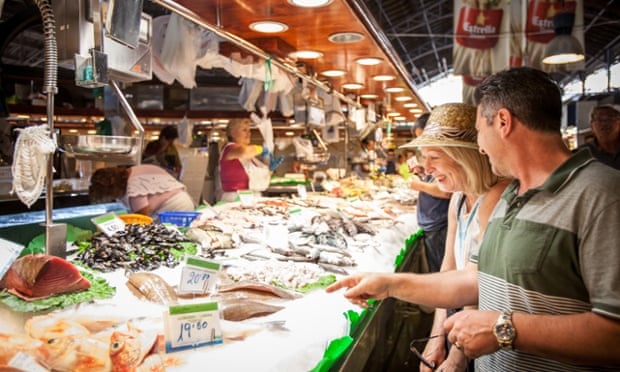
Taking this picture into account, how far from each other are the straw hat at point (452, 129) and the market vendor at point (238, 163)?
3.55 meters

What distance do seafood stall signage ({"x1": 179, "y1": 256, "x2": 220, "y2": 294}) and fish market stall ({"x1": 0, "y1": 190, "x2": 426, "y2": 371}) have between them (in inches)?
1.0

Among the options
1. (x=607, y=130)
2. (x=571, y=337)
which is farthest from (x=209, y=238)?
(x=607, y=130)

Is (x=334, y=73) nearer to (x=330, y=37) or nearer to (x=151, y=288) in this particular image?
(x=330, y=37)

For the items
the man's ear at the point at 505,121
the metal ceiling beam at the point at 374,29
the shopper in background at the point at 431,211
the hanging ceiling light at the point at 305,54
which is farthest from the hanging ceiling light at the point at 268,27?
the man's ear at the point at 505,121

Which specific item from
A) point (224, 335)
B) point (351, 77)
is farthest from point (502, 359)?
point (351, 77)

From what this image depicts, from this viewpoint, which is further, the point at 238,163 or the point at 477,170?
the point at 238,163

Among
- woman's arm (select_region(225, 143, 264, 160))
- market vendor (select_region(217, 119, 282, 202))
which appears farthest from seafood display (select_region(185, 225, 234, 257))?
woman's arm (select_region(225, 143, 264, 160))

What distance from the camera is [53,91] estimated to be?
6.54 ft

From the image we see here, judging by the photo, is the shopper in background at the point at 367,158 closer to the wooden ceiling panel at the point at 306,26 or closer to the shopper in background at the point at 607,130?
the wooden ceiling panel at the point at 306,26

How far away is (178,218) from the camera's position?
341cm

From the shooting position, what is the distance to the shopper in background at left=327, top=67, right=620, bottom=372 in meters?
1.25

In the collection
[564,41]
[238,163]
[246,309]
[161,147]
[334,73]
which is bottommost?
[246,309]

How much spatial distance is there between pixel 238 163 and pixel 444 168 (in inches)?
145

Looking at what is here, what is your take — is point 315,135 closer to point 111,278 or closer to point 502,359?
point 111,278
